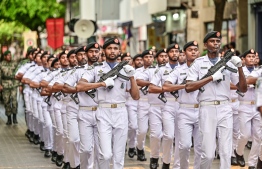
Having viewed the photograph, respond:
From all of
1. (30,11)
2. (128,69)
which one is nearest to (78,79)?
(128,69)

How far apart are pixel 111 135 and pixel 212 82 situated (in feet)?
5.37

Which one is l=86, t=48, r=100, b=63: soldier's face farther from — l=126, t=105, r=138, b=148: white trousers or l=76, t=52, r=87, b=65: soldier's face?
l=126, t=105, r=138, b=148: white trousers

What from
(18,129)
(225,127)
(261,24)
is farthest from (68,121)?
(261,24)

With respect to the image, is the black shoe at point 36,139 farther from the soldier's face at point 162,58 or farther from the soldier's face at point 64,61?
the soldier's face at point 162,58

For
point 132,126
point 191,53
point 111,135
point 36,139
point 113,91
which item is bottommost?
point 36,139

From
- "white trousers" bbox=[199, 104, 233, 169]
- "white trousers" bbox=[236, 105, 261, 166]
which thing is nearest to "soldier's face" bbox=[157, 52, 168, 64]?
"white trousers" bbox=[236, 105, 261, 166]

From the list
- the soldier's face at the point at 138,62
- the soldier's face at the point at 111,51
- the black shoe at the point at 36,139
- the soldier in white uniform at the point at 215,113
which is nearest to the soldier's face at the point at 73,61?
the soldier's face at the point at 111,51

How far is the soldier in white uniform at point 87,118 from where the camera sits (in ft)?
45.9

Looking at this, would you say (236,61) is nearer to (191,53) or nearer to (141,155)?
(191,53)

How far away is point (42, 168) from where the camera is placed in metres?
17.5

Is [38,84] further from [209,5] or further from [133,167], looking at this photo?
[209,5]

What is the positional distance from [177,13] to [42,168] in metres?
23.5

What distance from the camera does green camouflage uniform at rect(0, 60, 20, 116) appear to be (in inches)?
1137

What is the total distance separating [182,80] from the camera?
49.8ft
